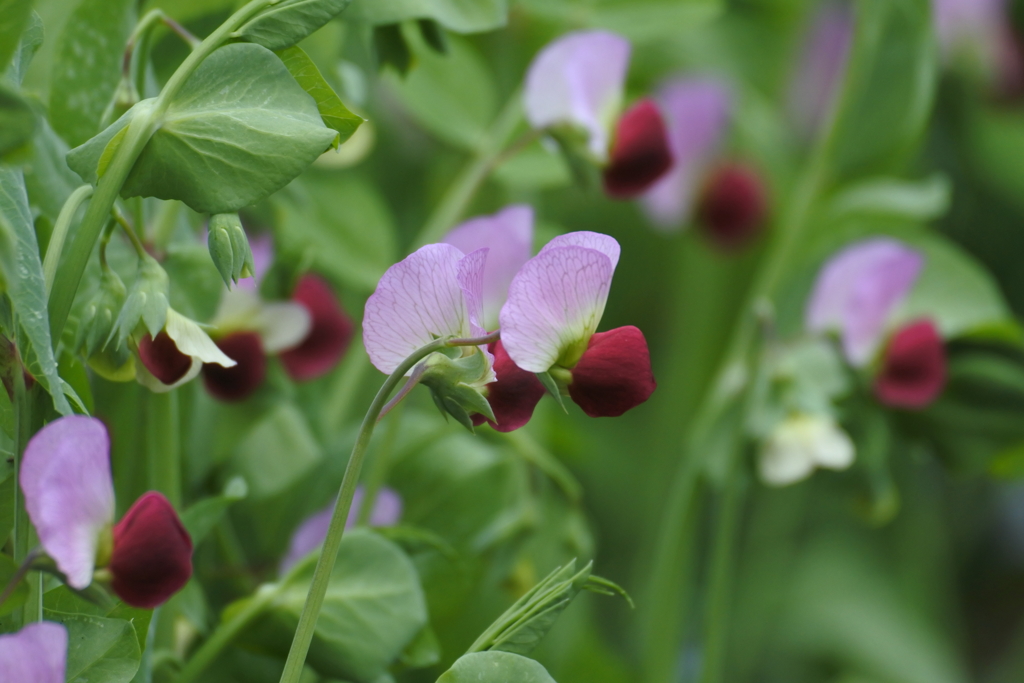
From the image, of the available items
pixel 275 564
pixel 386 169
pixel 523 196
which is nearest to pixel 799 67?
pixel 386 169

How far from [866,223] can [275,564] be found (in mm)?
349

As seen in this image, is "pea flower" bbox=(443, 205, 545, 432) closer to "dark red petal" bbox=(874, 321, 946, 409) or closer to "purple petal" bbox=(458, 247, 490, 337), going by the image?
"purple petal" bbox=(458, 247, 490, 337)

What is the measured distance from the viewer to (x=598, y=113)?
381 millimetres

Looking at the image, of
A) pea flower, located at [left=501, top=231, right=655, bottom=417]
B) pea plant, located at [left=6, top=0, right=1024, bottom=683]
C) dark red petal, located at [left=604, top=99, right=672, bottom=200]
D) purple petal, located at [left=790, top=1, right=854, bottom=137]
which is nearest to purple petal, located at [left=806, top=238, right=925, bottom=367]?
pea plant, located at [left=6, top=0, right=1024, bottom=683]

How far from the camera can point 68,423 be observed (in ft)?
0.62

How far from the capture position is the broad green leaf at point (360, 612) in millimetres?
279

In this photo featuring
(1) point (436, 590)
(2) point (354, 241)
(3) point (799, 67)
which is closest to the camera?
(1) point (436, 590)

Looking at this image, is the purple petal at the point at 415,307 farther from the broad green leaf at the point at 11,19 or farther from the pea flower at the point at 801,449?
the pea flower at the point at 801,449

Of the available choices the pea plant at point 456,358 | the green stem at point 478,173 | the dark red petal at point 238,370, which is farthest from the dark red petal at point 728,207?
the dark red petal at point 238,370

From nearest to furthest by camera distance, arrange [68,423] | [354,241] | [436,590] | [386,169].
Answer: [68,423] → [436,590] → [354,241] → [386,169]

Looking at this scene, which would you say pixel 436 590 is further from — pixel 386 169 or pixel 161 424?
pixel 386 169

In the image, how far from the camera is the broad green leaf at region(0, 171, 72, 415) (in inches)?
7.9

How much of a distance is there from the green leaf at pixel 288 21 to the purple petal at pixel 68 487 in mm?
94

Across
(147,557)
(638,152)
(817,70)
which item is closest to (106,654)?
(147,557)
